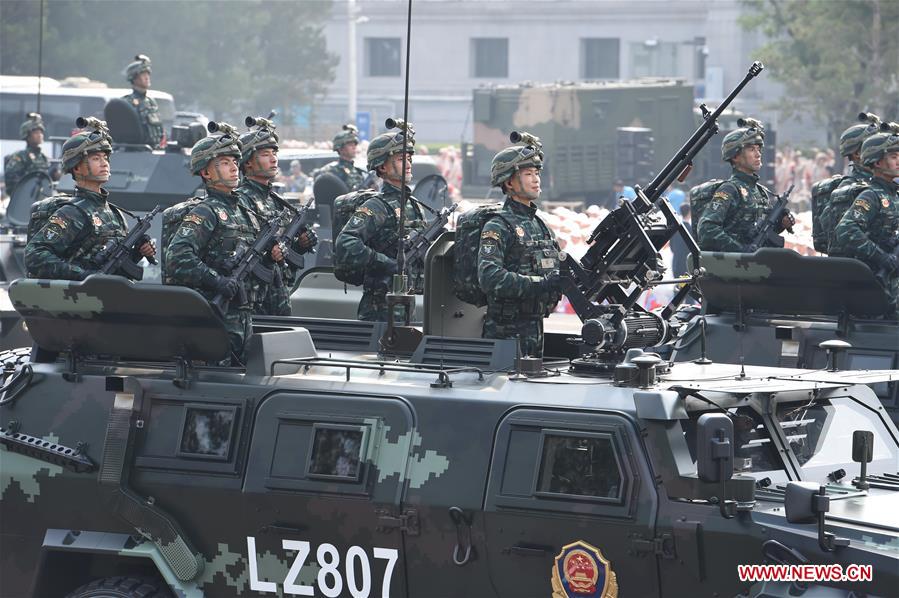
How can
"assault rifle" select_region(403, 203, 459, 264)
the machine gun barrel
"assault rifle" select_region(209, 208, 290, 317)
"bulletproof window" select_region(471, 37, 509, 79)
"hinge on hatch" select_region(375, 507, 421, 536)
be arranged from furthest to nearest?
"bulletproof window" select_region(471, 37, 509, 79) < "assault rifle" select_region(403, 203, 459, 264) < the machine gun barrel < "assault rifle" select_region(209, 208, 290, 317) < "hinge on hatch" select_region(375, 507, 421, 536)

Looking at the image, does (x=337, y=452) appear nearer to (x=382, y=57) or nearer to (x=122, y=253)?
(x=122, y=253)

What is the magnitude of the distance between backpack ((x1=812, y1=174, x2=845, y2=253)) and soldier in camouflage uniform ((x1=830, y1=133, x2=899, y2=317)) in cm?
37

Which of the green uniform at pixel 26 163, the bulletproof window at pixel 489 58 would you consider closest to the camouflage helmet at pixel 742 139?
the green uniform at pixel 26 163

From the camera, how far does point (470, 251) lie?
368 inches

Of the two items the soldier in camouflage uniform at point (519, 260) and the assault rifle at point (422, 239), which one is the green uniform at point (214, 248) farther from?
the assault rifle at point (422, 239)

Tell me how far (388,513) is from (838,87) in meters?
32.4

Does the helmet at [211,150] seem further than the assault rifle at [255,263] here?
Yes

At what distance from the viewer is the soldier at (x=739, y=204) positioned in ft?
42.8

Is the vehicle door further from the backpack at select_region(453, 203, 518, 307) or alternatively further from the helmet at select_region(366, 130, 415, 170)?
the helmet at select_region(366, 130, 415, 170)

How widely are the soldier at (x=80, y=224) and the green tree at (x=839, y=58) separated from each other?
2802 centimetres

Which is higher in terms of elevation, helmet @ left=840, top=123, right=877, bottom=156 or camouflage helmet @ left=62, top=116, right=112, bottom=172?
helmet @ left=840, top=123, right=877, bottom=156

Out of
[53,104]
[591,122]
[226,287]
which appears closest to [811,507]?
[226,287]

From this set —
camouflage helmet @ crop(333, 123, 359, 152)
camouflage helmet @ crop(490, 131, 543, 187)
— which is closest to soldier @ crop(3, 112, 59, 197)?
camouflage helmet @ crop(333, 123, 359, 152)

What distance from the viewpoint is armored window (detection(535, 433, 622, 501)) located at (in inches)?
288
